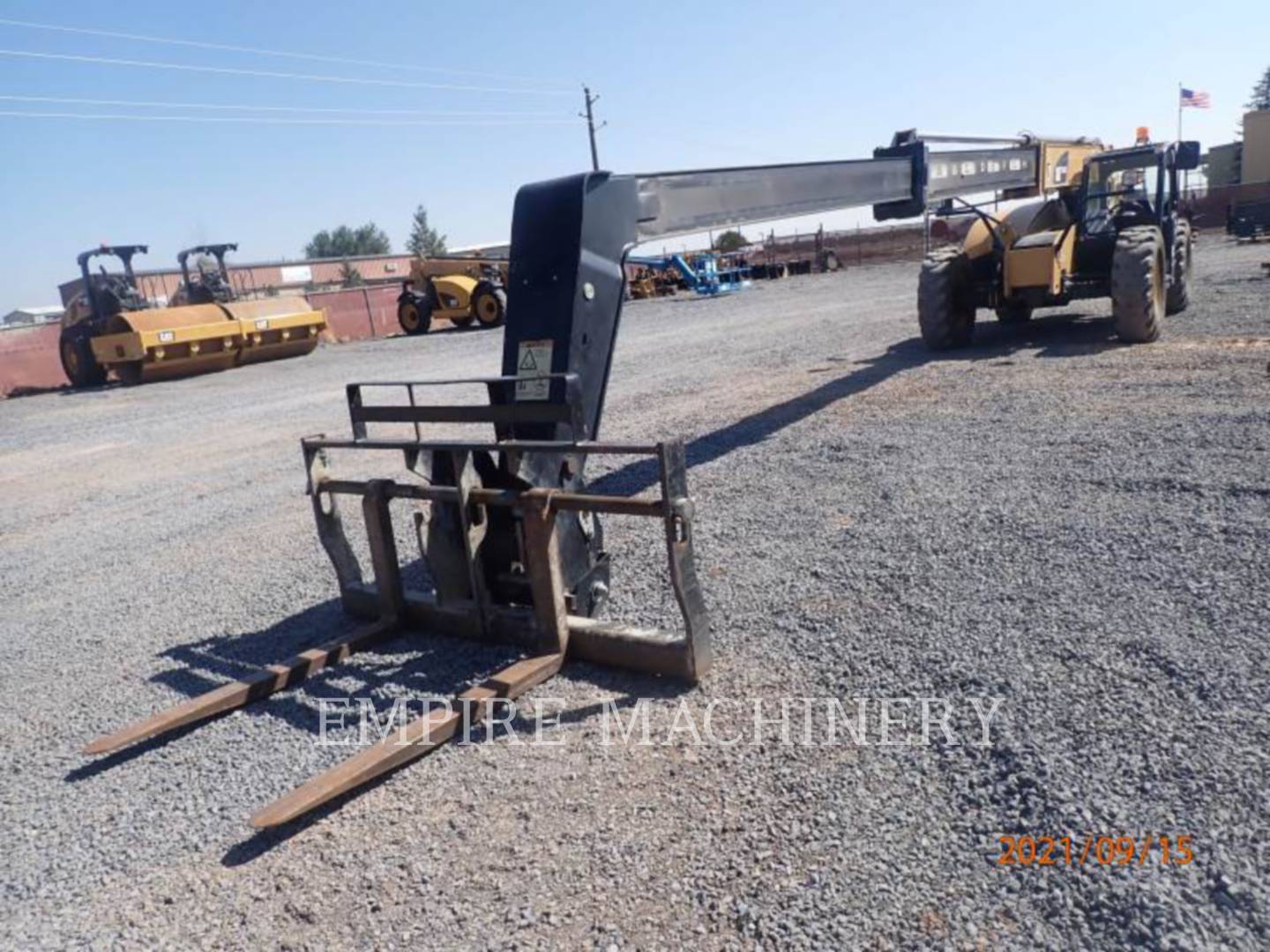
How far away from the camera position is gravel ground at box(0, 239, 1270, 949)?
103 inches

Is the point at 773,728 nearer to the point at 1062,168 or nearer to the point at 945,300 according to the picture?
the point at 945,300

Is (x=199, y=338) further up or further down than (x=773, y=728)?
further up

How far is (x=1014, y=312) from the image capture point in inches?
477

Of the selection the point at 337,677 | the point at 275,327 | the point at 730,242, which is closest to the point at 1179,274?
the point at 337,677

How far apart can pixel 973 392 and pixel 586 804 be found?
7006mm

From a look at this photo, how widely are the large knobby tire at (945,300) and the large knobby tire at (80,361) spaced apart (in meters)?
18.9

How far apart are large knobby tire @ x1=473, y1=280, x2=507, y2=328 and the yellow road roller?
5.33 m

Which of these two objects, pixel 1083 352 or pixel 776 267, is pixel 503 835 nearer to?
pixel 1083 352

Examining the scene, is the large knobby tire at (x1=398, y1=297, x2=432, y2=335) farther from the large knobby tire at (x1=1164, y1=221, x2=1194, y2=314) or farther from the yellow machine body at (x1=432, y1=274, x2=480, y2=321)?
the large knobby tire at (x1=1164, y1=221, x2=1194, y2=314)

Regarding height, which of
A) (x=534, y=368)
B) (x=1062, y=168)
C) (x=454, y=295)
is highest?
(x=1062, y=168)

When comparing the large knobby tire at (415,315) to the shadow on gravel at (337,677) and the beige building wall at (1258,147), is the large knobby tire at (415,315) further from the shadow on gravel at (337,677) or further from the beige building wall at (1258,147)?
the beige building wall at (1258,147)

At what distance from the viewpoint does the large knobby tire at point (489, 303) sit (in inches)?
1055

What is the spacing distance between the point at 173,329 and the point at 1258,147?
1854 inches

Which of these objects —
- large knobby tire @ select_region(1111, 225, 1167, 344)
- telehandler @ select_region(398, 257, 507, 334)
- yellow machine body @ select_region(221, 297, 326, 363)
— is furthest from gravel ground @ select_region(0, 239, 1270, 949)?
telehandler @ select_region(398, 257, 507, 334)
